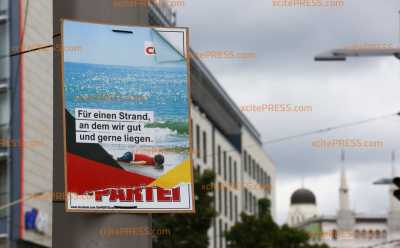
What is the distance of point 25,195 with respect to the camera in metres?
43.1

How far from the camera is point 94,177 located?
33.5 feet

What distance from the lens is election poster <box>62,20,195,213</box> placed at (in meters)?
10.1

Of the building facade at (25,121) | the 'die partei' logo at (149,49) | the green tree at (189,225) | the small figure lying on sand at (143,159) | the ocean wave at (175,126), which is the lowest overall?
the small figure lying on sand at (143,159)

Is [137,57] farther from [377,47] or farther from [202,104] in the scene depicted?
[202,104]

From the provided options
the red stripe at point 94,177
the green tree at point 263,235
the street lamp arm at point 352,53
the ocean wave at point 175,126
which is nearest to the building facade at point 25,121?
the green tree at point 263,235

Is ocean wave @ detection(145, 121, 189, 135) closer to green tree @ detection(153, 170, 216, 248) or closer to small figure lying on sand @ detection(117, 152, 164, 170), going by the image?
small figure lying on sand @ detection(117, 152, 164, 170)

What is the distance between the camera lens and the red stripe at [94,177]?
10086 millimetres

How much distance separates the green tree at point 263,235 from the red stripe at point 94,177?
45493 millimetres

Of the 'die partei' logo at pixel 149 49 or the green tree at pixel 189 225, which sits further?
the green tree at pixel 189 225

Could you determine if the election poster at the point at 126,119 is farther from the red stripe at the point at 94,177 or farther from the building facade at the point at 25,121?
the building facade at the point at 25,121

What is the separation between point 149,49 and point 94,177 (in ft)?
3.49

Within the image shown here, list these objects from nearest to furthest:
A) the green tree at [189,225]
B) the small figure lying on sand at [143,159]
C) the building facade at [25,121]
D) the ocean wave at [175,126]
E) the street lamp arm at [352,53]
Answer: the small figure lying on sand at [143,159] < the ocean wave at [175,126] < the street lamp arm at [352,53] < the building facade at [25,121] < the green tree at [189,225]

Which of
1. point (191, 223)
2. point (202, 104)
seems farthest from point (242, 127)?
point (191, 223)

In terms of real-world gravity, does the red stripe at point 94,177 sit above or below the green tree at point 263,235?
below
